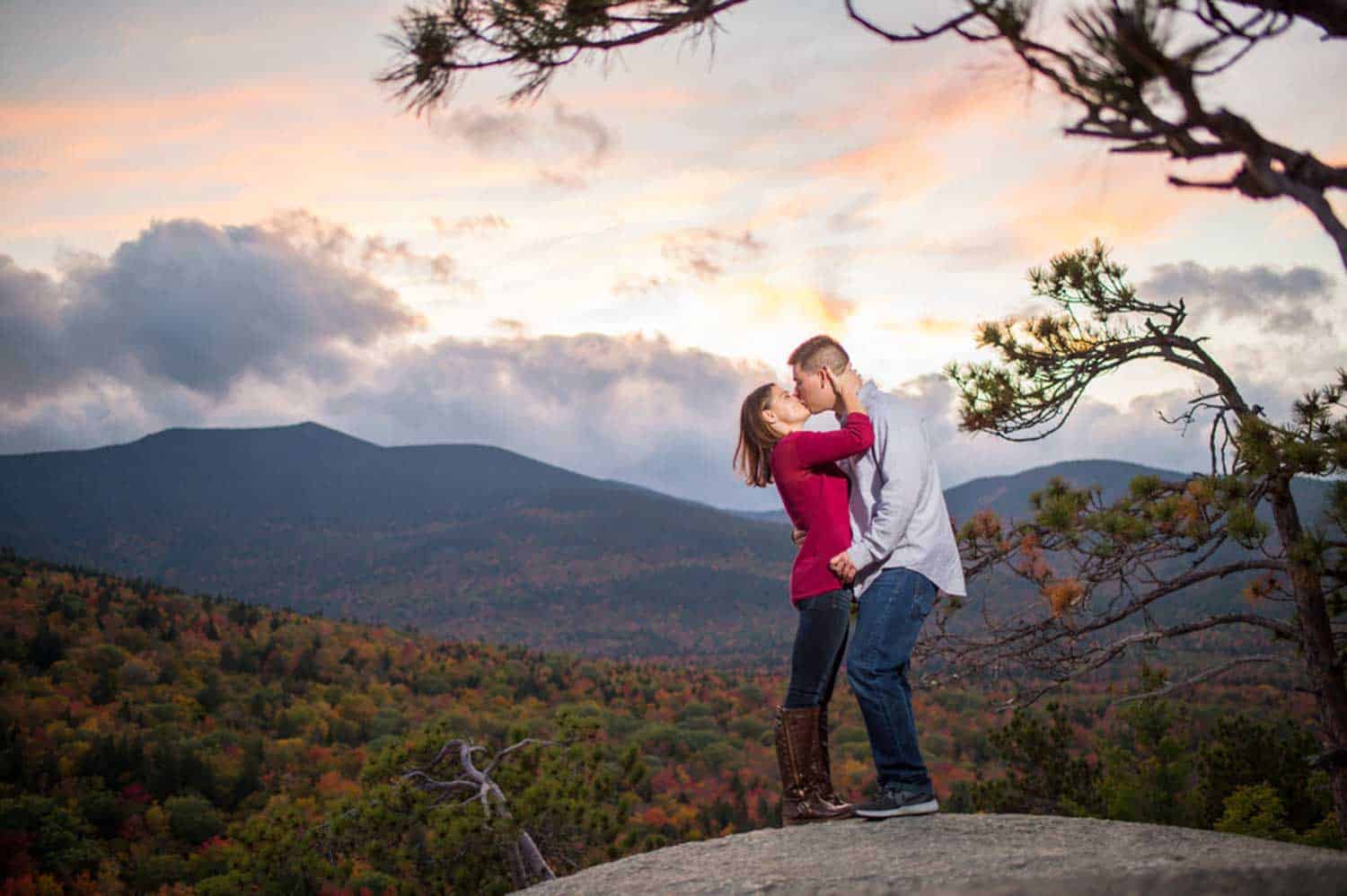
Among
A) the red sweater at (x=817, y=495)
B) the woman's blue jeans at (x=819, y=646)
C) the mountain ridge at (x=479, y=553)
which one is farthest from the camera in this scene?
the mountain ridge at (x=479, y=553)

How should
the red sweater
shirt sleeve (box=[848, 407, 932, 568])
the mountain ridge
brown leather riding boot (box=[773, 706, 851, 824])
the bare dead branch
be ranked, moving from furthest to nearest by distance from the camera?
the mountain ridge
the bare dead branch
brown leather riding boot (box=[773, 706, 851, 824])
the red sweater
shirt sleeve (box=[848, 407, 932, 568])

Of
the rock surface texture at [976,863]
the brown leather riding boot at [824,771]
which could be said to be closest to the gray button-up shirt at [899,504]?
the brown leather riding boot at [824,771]

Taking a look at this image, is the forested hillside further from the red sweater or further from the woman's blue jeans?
the red sweater

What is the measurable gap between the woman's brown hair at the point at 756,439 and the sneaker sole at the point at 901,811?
162 centimetres

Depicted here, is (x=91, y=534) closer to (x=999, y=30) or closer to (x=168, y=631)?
(x=168, y=631)

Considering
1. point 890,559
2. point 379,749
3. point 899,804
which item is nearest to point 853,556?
point 890,559

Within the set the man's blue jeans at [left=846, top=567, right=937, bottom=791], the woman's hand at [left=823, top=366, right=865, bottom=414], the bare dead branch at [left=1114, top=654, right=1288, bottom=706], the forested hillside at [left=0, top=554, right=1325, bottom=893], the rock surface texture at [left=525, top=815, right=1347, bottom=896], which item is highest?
the woman's hand at [left=823, top=366, right=865, bottom=414]

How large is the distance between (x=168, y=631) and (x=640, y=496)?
144m

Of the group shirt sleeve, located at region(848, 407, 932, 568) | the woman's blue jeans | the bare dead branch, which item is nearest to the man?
shirt sleeve, located at region(848, 407, 932, 568)

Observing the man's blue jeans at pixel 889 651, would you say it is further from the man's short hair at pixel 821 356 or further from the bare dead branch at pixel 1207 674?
the bare dead branch at pixel 1207 674

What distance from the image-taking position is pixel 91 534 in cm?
17475

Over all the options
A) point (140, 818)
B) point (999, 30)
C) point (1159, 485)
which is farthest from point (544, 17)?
point (140, 818)

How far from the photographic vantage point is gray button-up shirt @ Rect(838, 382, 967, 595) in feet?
14.4

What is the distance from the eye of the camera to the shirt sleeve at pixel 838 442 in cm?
441
